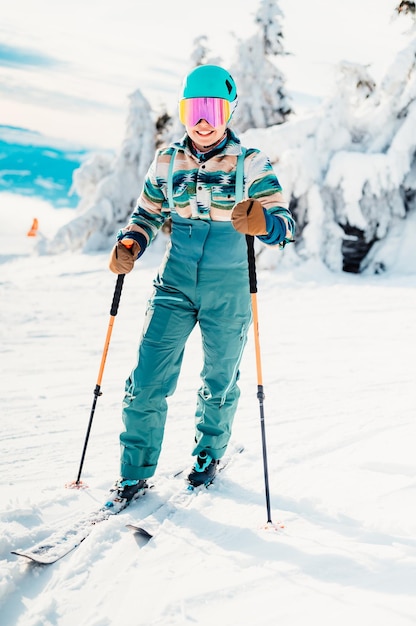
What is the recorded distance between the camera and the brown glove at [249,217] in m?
2.93

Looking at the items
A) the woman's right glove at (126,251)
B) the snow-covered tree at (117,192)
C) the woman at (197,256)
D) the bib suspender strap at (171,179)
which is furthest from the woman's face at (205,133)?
the snow-covered tree at (117,192)

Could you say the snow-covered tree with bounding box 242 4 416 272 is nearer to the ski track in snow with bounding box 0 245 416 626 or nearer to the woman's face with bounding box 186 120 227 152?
the ski track in snow with bounding box 0 245 416 626

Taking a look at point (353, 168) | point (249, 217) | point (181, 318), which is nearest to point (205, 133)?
point (249, 217)

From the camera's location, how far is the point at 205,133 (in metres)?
3.19

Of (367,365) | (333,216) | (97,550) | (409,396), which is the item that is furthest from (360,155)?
(97,550)

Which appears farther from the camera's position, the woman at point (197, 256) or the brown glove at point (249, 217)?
the woman at point (197, 256)

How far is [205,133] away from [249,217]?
614 mm

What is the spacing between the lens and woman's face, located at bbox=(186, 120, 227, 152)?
319cm

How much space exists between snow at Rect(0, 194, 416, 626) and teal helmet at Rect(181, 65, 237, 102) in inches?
89.8

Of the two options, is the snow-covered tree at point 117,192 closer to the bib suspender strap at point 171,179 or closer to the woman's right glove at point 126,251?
the woman's right glove at point 126,251

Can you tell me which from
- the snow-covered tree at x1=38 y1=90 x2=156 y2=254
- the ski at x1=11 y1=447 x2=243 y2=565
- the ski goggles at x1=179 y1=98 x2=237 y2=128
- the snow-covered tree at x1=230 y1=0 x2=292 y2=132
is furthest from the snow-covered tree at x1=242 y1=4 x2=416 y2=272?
the ski at x1=11 y1=447 x2=243 y2=565

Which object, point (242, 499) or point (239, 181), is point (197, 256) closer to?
point (239, 181)

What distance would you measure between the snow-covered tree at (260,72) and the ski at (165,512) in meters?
17.1

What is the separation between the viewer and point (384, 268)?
13.7 metres
